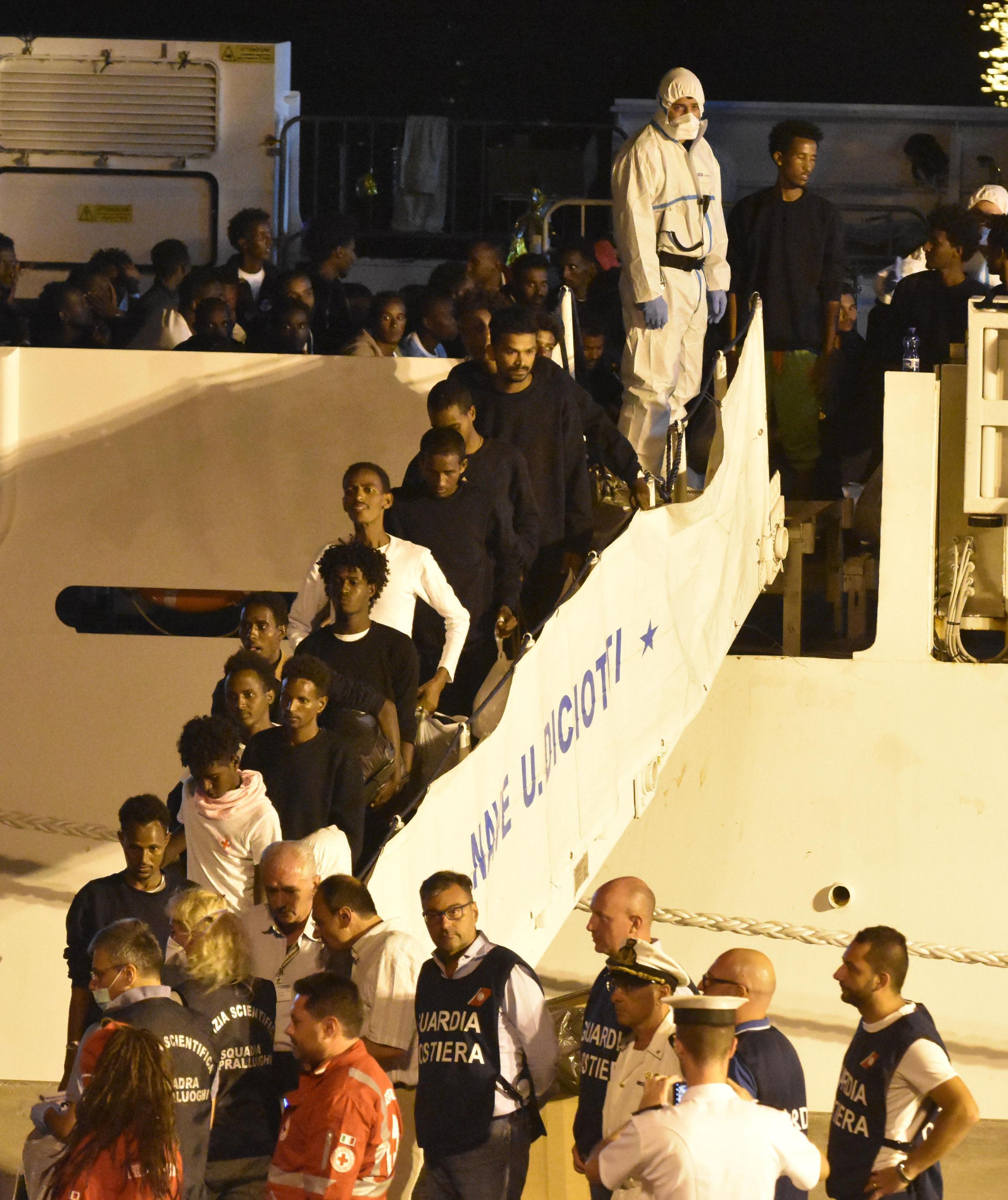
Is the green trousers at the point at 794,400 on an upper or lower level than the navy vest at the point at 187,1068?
upper

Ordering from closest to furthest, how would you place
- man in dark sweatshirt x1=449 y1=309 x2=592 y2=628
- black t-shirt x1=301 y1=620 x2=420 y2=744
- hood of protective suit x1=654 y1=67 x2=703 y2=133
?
black t-shirt x1=301 y1=620 x2=420 y2=744, man in dark sweatshirt x1=449 y1=309 x2=592 y2=628, hood of protective suit x1=654 y1=67 x2=703 y2=133

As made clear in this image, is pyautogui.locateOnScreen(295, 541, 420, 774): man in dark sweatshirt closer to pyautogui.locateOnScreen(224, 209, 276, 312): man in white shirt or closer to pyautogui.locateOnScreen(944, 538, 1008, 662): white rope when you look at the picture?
A: pyautogui.locateOnScreen(944, 538, 1008, 662): white rope

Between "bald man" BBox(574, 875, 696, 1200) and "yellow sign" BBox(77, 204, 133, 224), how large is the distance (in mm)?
9174

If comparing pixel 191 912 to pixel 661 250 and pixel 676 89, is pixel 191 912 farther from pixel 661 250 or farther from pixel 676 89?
pixel 676 89

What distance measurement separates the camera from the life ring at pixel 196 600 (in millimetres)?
10258

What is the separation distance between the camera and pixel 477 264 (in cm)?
1056

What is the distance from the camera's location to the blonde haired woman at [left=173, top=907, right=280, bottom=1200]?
526cm

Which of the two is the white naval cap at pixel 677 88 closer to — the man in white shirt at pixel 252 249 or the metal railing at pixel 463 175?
the man in white shirt at pixel 252 249

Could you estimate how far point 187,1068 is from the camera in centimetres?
504

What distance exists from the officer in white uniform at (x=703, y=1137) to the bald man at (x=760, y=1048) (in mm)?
816

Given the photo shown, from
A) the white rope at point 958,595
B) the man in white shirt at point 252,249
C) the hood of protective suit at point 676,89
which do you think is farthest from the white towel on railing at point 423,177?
the white rope at point 958,595

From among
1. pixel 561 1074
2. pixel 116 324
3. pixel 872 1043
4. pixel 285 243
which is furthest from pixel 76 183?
pixel 872 1043

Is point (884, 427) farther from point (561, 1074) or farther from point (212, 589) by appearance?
point (561, 1074)

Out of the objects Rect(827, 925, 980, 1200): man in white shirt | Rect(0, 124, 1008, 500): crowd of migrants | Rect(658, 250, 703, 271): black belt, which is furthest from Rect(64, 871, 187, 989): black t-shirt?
Rect(658, 250, 703, 271): black belt
